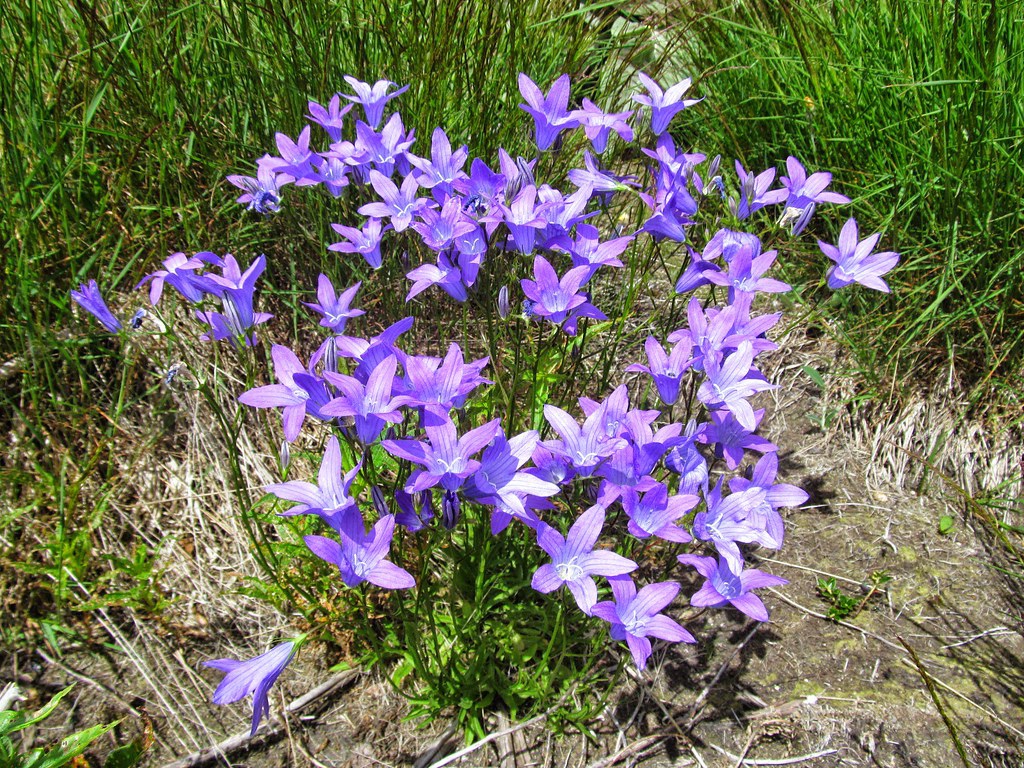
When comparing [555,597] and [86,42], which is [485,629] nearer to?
[555,597]

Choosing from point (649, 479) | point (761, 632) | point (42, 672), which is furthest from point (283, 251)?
point (761, 632)

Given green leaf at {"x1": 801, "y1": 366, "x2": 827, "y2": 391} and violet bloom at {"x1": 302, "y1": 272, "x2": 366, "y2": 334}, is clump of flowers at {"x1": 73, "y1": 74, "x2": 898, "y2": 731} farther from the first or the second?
green leaf at {"x1": 801, "y1": 366, "x2": 827, "y2": 391}

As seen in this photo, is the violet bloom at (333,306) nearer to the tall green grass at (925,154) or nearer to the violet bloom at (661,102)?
the violet bloom at (661,102)

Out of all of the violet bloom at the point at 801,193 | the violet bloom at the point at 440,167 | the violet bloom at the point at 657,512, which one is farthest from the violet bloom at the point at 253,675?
the violet bloom at the point at 801,193

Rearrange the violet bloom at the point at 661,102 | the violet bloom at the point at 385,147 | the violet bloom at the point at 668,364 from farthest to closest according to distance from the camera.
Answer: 1. the violet bloom at the point at 661,102
2. the violet bloom at the point at 385,147
3. the violet bloom at the point at 668,364

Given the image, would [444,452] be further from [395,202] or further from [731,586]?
[395,202]

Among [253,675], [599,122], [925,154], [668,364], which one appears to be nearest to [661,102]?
[599,122]

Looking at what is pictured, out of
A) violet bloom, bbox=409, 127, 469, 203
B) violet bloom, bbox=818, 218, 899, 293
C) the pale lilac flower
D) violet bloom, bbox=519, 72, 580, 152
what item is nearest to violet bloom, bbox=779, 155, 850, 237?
violet bloom, bbox=818, 218, 899, 293

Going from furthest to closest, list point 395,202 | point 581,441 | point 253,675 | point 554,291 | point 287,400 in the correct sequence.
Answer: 1. point 395,202
2. point 554,291
3. point 581,441
4. point 287,400
5. point 253,675
